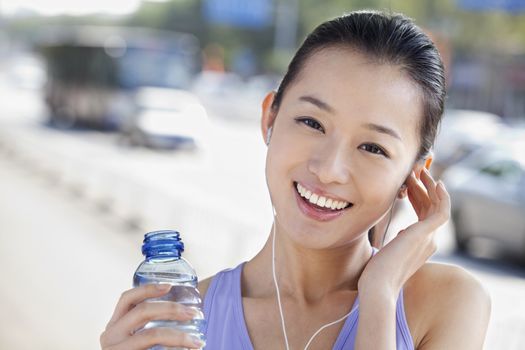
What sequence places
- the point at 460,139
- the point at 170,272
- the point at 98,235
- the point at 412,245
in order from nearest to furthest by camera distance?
the point at 170,272 < the point at 412,245 < the point at 98,235 < the point at 460,139

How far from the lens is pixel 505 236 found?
10.2 meters

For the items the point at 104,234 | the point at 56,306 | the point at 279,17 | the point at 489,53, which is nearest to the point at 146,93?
the point at 104,234

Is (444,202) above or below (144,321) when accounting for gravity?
above

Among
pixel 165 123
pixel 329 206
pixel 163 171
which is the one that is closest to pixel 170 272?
pixel 329 206

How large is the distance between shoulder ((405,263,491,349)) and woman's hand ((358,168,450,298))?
5 cm

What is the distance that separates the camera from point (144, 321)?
1538 mm

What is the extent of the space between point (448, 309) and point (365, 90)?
18.6 inches

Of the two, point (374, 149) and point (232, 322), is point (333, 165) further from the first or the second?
point (232, 322)

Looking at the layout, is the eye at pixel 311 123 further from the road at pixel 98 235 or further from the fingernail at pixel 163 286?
the road at pixel 98 235

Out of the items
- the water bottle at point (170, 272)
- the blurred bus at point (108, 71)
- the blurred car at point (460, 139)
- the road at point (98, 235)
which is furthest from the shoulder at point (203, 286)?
the blurred bus at point (108, 71)

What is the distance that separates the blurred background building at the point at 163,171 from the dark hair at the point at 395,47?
1.19 ft

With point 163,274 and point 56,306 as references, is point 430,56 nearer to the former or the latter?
point 163,274

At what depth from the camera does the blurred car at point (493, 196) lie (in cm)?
1002

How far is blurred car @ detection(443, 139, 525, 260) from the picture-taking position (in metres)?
10.0
